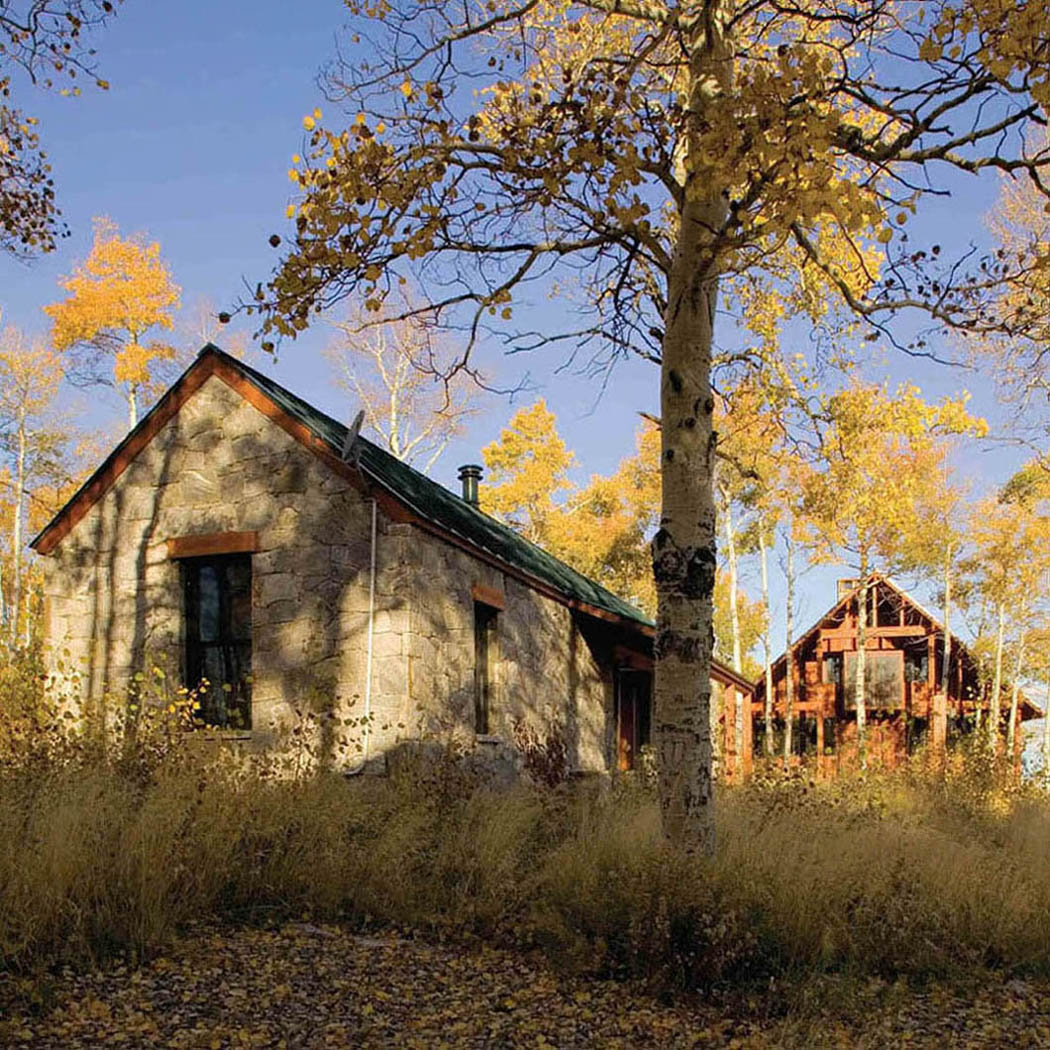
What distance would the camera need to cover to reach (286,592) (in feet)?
35.7

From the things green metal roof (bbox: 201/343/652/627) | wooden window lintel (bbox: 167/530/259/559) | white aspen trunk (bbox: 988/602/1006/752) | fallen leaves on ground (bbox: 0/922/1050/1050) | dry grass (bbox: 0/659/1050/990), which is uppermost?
green metal roof (bbox: 201/343/652/627)

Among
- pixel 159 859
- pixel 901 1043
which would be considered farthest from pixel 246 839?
pixel 901 1043

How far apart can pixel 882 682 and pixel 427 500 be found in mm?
19825

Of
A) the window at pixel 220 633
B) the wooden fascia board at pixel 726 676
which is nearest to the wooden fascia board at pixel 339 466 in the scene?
the window at pixel 220 633

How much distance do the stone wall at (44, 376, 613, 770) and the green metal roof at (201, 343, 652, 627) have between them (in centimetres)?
30

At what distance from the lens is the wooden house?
27766mm

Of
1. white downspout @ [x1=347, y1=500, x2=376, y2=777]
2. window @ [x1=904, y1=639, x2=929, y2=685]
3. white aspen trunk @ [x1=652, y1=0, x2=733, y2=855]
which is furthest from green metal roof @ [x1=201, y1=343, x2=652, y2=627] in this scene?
window @ [x1=904, y1=639, x2=929, y2=685]

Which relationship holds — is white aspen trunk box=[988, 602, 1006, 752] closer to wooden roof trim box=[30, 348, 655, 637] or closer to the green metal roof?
the green metal roof

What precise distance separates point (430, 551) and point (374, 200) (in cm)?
474

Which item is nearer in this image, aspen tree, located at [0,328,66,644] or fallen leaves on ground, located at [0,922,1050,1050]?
fallen leaves on ground, located at [0,922,1050,1050]

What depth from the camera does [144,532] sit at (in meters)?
11.9

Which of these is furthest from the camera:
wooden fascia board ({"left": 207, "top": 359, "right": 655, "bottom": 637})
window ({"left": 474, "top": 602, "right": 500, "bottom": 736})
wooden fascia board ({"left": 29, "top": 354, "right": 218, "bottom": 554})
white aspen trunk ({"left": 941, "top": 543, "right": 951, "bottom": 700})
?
white aspen trunk ({"left": 941, "top": 543, "right": 951, "bottom": 700})

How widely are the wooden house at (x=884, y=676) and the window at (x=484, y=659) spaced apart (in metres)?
16.0

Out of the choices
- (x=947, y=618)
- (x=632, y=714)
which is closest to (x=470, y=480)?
(x=632, y=714)
